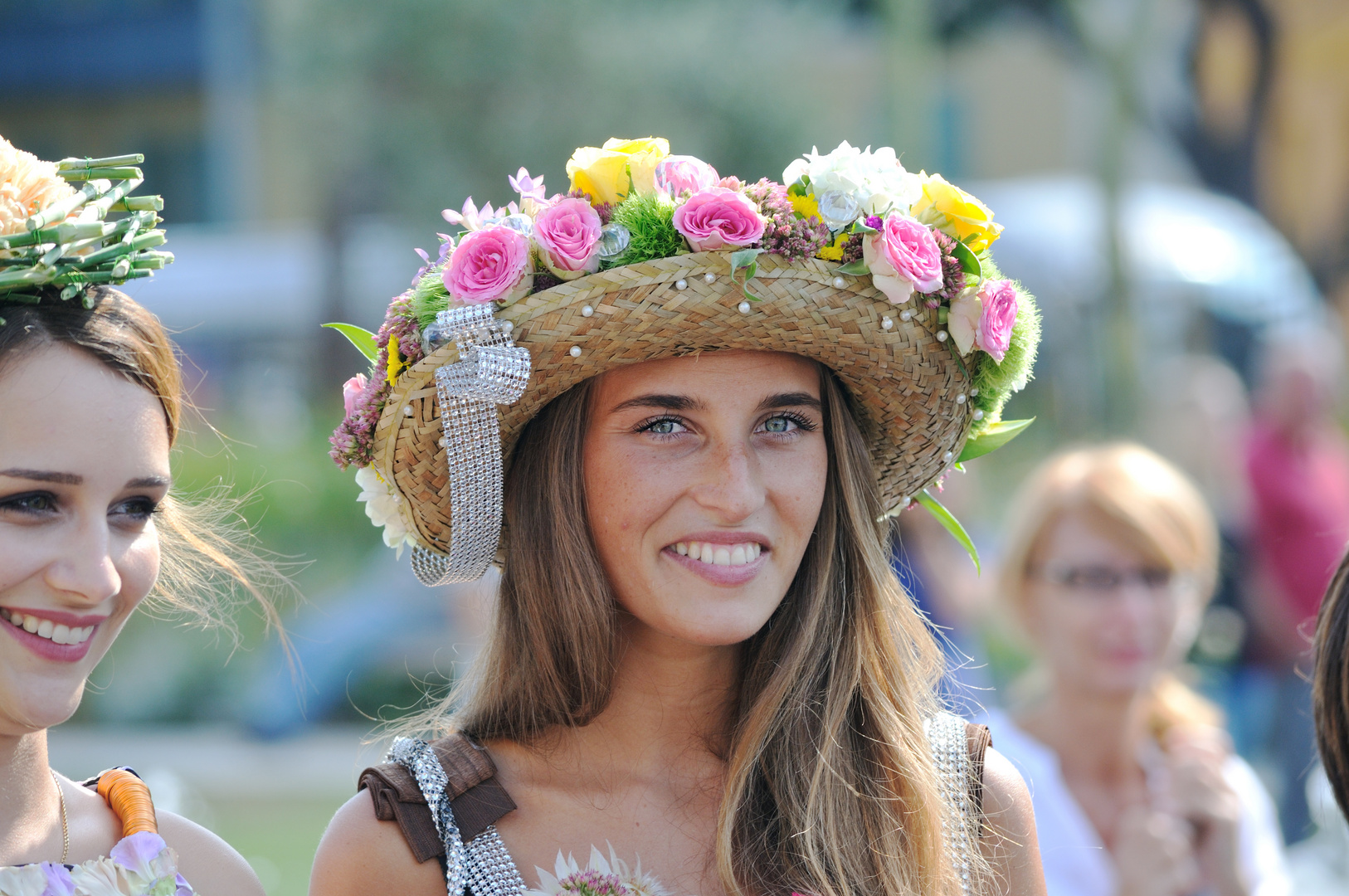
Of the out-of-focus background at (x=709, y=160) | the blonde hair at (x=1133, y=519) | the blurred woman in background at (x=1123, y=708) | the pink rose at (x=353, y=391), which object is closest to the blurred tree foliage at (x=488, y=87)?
the out-of-focus background at (x=709, y=160)

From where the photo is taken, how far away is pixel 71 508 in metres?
2.04

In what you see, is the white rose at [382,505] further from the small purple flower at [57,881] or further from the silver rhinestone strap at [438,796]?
the small purple flower at [57,881]

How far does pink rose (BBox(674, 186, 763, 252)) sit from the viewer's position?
6.96ft

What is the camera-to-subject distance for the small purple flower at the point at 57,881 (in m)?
2.00

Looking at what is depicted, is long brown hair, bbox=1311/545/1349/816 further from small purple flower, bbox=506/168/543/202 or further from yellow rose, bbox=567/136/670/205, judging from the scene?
small purple flower, bbox=506/168/543/202

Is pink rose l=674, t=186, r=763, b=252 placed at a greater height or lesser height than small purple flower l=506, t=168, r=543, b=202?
lesser

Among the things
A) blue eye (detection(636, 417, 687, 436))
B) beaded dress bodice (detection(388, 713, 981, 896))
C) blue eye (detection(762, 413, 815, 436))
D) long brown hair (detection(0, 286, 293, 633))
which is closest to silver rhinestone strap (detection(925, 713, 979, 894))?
beaded dress bodice (detection(388, 713, 981, 896))

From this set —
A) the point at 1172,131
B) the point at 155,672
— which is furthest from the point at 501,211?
the point at 1172,131

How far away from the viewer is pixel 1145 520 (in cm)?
376

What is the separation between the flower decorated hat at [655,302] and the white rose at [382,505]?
0.04m

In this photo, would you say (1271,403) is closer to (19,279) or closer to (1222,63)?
(19,279)

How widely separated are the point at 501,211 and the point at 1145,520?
223 cm

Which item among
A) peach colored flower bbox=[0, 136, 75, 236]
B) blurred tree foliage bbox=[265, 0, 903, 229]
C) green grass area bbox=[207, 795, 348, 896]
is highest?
blurred tree foliage bbox=[265, 0, 903, 229]

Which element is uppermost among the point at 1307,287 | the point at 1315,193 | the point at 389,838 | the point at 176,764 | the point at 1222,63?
the point at 1222,63
